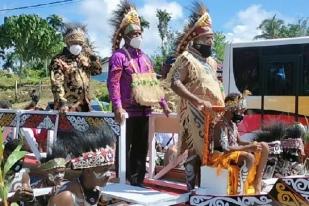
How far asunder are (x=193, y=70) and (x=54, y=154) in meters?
1.29

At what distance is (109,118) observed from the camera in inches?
176

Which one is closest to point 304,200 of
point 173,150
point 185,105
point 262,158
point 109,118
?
point 262,158

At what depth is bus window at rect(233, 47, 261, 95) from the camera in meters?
10.3

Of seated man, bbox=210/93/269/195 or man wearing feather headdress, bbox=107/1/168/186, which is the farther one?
man wearing feather headdress, bbox=107/1/168/186

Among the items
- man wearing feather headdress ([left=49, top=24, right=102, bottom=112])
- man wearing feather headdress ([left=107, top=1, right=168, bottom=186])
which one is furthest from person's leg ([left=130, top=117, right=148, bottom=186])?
man wearing feather headdress ([left=49, top=24, right=102, bottom=112])

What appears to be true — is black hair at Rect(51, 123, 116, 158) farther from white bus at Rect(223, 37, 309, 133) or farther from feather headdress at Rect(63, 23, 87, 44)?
white bus at Rect(223, 37, 309, 133)

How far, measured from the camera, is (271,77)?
32.9ft

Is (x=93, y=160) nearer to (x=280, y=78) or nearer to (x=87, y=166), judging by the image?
(x=87, y=166)

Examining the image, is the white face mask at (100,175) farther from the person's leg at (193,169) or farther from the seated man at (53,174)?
the person's leg at (193,169)

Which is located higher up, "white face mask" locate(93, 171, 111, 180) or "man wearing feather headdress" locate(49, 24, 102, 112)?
"man wearing feather headdress" locate(49, 24, 102, 112)

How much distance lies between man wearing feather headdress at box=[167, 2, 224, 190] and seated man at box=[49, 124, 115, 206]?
0.84 metres

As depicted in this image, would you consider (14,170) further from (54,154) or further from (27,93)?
(27,93)

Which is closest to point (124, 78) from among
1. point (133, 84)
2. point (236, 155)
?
point (133, 84)

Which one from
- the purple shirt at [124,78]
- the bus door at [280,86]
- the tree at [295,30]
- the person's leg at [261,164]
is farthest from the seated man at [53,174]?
the tree at [295,30]
